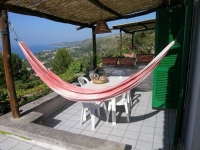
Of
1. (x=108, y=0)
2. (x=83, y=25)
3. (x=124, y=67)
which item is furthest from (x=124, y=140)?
(x=124, y=67)

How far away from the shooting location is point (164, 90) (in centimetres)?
321

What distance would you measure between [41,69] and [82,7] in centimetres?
156

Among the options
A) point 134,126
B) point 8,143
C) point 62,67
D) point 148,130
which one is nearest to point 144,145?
point 148,130

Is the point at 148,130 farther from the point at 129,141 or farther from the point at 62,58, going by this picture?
the point at 62,58

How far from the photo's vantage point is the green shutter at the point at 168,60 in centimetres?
296

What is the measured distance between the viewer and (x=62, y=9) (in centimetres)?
311

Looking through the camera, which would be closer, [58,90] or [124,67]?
[58,90]

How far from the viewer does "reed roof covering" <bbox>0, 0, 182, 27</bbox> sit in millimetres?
2481

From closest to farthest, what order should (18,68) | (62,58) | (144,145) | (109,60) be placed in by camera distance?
(144,145)
(109,60)
(18,68)
(62,58)

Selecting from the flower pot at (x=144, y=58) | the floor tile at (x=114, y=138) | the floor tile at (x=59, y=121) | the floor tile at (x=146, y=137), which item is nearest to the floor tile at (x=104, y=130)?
the floor tile at (x=114, y=138)

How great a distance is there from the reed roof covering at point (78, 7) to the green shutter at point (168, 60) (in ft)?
1.20

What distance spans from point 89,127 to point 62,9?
2.21 m

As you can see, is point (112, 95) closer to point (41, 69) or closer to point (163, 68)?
point (41, 69)

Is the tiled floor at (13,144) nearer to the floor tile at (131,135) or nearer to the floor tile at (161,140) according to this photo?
the floor tile at (131,135)
